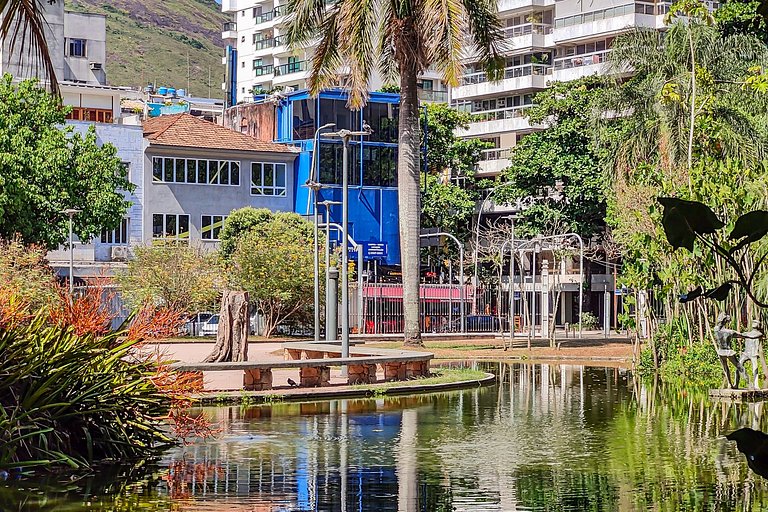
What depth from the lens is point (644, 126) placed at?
4619cm

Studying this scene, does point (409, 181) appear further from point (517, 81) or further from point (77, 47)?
point (77, 47)

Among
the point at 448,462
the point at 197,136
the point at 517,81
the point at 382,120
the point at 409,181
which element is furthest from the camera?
the point at 517,81

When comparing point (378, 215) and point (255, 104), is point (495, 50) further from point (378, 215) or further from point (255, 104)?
point (255, 104)

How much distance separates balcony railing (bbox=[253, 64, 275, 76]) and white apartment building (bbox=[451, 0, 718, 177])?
2025 centimetres

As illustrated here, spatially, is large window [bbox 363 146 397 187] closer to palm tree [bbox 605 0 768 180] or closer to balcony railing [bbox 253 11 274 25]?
palm tree [bbox 605 0 768 180]

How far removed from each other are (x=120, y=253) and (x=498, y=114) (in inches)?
1104

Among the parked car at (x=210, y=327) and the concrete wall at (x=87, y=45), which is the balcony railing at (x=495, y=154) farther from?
the parked car at (x=210, y=327)

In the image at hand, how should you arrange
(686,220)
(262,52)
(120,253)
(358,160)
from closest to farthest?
(686,220), (120,253), (358,160), (262,52)

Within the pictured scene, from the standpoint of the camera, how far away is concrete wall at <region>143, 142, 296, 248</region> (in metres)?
65.5

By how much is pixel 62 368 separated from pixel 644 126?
35080 mm

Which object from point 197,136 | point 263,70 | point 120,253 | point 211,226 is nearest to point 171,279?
point 120,253

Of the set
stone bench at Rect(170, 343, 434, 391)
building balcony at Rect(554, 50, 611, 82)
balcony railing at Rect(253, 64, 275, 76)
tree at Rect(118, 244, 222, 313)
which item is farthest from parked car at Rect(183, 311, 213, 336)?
balcony railing at Rect(253, 64, 275, 76)

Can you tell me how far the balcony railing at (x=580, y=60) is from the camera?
7488 cm

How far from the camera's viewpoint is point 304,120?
231ft
